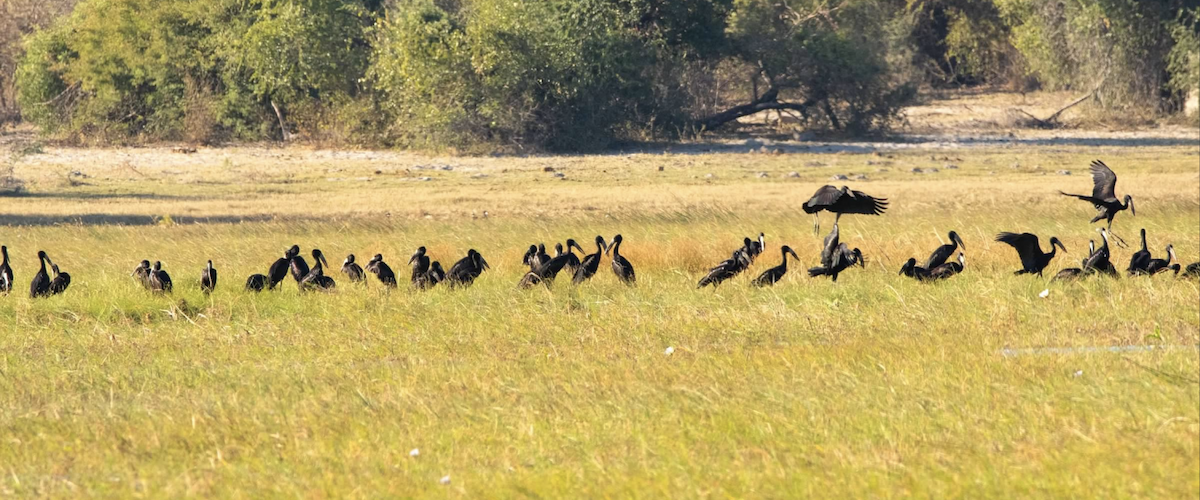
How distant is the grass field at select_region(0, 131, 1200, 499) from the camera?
5.82 m

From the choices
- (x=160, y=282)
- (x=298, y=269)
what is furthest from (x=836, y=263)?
(x=160, y=282)

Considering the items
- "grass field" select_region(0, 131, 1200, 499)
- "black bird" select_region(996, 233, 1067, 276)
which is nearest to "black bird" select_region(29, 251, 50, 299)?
"grass field" select_region(0, 131, 1200, 499)

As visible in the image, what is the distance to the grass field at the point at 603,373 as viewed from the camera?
229 inches

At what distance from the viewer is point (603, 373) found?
795cm

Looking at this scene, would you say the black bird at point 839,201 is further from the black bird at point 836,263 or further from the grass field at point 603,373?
the grass field at point 603,373

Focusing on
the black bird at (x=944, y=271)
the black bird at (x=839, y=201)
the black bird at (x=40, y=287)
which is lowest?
the black bird at (x=944, y=271)

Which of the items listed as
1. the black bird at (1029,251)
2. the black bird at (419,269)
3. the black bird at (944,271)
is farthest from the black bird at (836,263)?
the black bird at (419,269)

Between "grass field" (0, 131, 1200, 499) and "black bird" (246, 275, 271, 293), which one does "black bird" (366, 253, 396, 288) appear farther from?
"black bird" (246, 275, 271, 293)

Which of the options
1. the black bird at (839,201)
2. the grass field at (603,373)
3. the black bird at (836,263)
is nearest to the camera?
the grass field at (603,373)

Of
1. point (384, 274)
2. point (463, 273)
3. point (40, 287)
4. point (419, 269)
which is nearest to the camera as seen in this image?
point (40, 287)

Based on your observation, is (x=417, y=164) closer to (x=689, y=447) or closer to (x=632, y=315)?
(x=632, y=315)

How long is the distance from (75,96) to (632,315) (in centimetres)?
2603

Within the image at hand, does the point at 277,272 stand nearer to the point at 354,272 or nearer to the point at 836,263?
the point at 354,272

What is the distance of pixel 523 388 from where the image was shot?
7582mm
